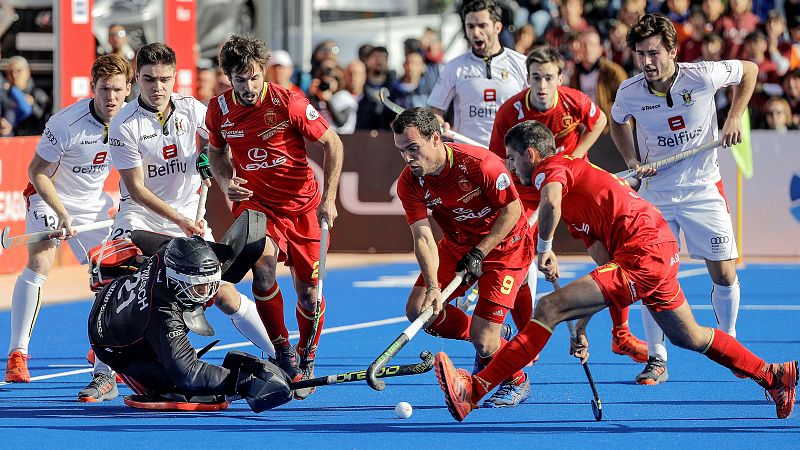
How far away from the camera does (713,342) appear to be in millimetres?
6512

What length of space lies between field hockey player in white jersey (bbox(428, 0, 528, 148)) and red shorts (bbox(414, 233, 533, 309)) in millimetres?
2269

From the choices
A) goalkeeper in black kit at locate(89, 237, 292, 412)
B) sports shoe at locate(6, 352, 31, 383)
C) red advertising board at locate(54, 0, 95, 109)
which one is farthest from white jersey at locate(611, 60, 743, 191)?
red advertising board at locate(54, 0, 95, 109)

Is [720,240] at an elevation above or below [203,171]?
below

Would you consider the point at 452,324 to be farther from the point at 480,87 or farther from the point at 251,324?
the point at 480,87

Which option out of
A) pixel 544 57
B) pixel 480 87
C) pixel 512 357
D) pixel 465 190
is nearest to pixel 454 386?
pixel 512 357

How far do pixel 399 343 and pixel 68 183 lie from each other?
257 centimetres

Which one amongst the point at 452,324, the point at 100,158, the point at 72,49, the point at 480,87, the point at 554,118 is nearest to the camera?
the point at 452,324

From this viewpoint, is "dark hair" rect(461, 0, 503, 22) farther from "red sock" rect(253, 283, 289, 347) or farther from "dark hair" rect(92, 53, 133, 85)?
"red sock" rect(253, 283, 289, 347)

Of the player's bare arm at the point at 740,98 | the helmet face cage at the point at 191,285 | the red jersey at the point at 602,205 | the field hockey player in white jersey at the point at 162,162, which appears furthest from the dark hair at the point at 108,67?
the player's bare arm at the point at 740,98

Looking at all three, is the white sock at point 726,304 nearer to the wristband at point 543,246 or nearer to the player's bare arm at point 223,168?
the wristband at point 543,246

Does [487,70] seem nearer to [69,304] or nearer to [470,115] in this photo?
[470,115]

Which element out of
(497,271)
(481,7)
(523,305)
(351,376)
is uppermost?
(481,7)

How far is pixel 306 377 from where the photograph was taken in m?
7.34

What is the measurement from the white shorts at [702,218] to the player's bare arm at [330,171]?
1.91 meters
